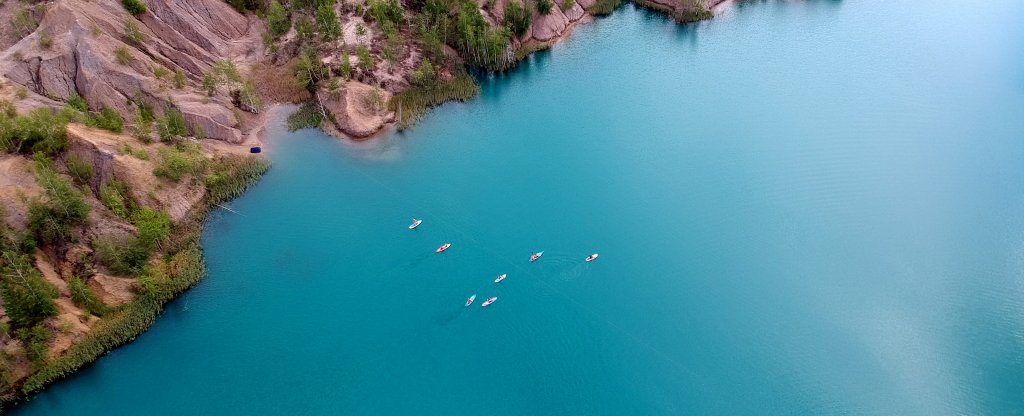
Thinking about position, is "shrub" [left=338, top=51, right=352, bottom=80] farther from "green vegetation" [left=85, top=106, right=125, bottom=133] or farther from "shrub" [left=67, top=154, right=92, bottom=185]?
"shrub" [left=67, top=154, right=92, bottom=185]

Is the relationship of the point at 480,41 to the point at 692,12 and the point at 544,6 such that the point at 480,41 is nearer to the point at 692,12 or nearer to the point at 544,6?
the point at 544,6

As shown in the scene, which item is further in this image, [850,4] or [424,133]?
[850,4]

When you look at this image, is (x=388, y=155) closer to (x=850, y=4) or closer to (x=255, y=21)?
(x=255, y=21)

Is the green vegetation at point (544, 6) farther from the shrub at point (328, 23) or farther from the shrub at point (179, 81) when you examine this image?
the shrub at point (179, 81)

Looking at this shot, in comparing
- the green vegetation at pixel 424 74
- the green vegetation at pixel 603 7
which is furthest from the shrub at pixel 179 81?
the green vegetation at pixel 603 7

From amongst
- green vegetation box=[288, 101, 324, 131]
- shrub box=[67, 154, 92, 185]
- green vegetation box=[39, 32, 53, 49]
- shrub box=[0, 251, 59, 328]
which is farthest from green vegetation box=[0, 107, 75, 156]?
green vegetation box=[288, 101, 324, 131]

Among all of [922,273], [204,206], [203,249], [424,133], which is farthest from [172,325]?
[922,273]
